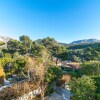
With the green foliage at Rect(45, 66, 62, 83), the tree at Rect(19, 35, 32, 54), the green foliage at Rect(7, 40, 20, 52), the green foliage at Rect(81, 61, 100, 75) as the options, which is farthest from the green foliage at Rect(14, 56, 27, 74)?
the green foliage at Rect(7, 40, 20, 52)

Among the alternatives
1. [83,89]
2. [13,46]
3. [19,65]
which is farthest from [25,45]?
[83,89]

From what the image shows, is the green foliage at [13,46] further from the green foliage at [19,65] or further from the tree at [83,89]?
the tree at [83,89]

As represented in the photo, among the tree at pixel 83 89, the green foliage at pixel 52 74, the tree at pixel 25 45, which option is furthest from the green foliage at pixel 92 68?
the tree at pixel 25 45

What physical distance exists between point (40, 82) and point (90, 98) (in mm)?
6781

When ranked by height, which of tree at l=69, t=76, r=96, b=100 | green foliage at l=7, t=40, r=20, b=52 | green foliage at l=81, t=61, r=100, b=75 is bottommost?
tree at l=69, t=76, r=96, b=100

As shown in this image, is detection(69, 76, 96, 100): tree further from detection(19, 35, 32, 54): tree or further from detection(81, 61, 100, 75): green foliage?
detection(19, 35, 32, 54): tree

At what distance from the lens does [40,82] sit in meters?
19.1

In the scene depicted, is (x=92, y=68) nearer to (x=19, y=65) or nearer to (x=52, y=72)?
(x=52, y=72)

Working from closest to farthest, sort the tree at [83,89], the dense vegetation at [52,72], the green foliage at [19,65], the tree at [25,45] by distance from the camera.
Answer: the tree at [83,89] < the dense vegetation at [52,72] < the green foliage at [19,65] < the tree at [25,45]

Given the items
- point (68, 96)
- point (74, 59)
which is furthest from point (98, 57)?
point (68, 96)

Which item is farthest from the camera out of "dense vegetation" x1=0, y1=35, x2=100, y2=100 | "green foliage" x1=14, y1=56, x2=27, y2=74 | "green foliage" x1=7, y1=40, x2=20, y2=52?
"green foliage" x1=7, y1=40, x2=20, y2=52

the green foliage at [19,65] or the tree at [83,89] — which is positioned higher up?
the green foliage at [19,65]

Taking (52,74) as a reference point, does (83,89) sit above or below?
below

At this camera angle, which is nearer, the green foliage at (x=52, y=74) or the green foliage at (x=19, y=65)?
the green foliage at (x=52, y=74)
